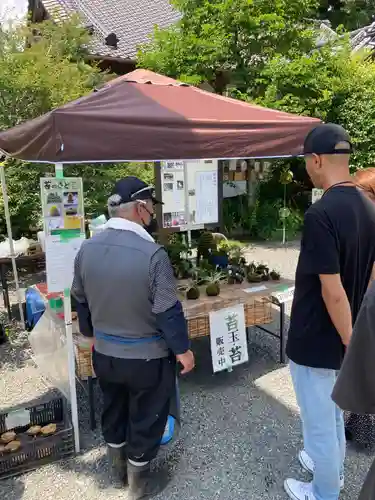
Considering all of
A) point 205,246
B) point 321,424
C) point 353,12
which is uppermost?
point 353,12

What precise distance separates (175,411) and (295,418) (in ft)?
3.15

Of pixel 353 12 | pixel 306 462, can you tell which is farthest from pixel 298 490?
pixel 353 12

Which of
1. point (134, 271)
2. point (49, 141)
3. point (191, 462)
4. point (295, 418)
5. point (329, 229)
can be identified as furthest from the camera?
point (295, 418)

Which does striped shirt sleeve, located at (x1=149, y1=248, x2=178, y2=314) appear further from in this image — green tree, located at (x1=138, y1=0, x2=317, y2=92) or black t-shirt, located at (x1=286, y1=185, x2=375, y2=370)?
green tree, located at (x1=138, y1=0, x2=317, y2=92)

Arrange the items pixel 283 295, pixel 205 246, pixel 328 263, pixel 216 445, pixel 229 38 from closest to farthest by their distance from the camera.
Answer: pixel 328 263
pixel 216 445
pixel 283 295
pixel 205 246
pixel 229 38

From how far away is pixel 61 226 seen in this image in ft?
8.19

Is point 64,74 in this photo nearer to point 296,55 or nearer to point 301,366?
point 296,55

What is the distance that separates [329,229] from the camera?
1.73 m

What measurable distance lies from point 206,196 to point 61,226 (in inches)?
97.6

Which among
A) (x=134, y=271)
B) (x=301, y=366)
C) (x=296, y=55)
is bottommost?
(x=301, y=366)

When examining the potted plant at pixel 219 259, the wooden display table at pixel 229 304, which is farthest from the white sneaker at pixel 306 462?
the potted plant at pixel 219 259

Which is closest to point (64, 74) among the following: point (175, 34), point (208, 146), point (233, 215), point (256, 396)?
point (175, 34)

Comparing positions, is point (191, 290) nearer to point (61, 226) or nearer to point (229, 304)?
point (229, 304)

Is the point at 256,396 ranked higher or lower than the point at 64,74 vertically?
lower
